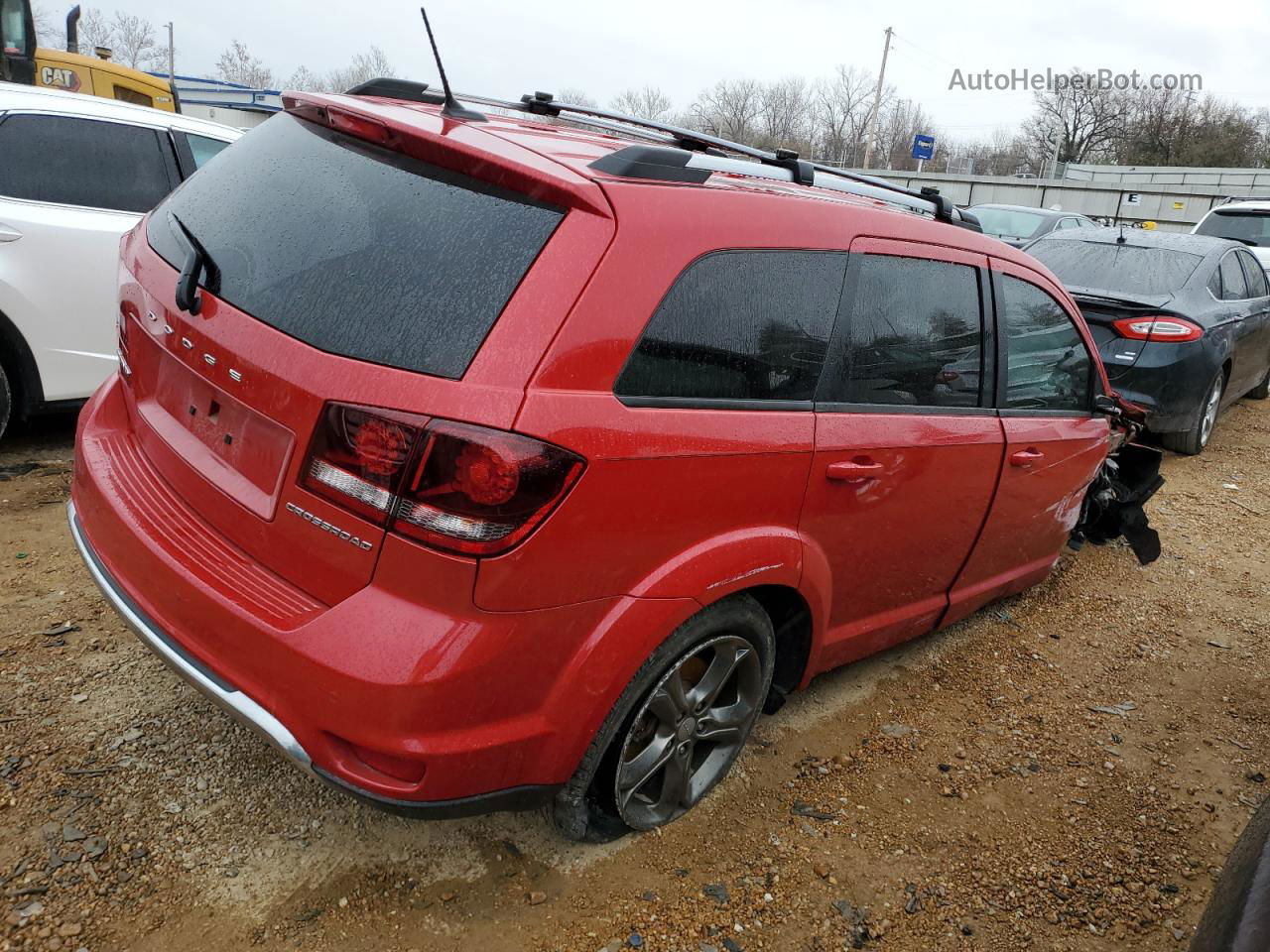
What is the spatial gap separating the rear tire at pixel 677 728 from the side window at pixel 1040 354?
1419mm

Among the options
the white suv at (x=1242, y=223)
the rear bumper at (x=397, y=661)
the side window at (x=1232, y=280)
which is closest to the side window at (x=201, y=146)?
the rear bumper at (x=397, y=661)

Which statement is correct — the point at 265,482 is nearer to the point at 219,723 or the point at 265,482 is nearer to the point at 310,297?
the point at 310,297

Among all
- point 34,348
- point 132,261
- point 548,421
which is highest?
point 132,261

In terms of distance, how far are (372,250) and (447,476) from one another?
0.58m

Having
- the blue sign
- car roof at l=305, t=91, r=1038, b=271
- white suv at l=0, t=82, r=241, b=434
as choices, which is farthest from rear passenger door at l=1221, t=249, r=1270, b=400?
the blue sign

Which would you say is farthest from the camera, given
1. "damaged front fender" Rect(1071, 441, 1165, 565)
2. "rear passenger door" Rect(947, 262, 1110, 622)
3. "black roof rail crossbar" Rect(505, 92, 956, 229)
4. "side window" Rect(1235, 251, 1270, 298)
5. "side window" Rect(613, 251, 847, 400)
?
"side window" Rect(1235, 251, 1270, 298)

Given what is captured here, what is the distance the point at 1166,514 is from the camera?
5.85 m

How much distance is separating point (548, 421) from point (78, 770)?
1.78m

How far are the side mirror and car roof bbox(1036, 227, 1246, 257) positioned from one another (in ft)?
Answer: 13.3

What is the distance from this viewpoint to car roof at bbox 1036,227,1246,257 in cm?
718

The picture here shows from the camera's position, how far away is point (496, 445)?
5.73 ft

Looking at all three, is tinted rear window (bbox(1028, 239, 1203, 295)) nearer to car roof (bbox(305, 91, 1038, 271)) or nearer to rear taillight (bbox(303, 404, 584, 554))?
car roof (bbox(305, 91, 1038, 271))

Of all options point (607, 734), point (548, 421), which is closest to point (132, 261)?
point (548, 421)

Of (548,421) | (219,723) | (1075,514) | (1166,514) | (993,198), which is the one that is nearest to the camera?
(548,421)
